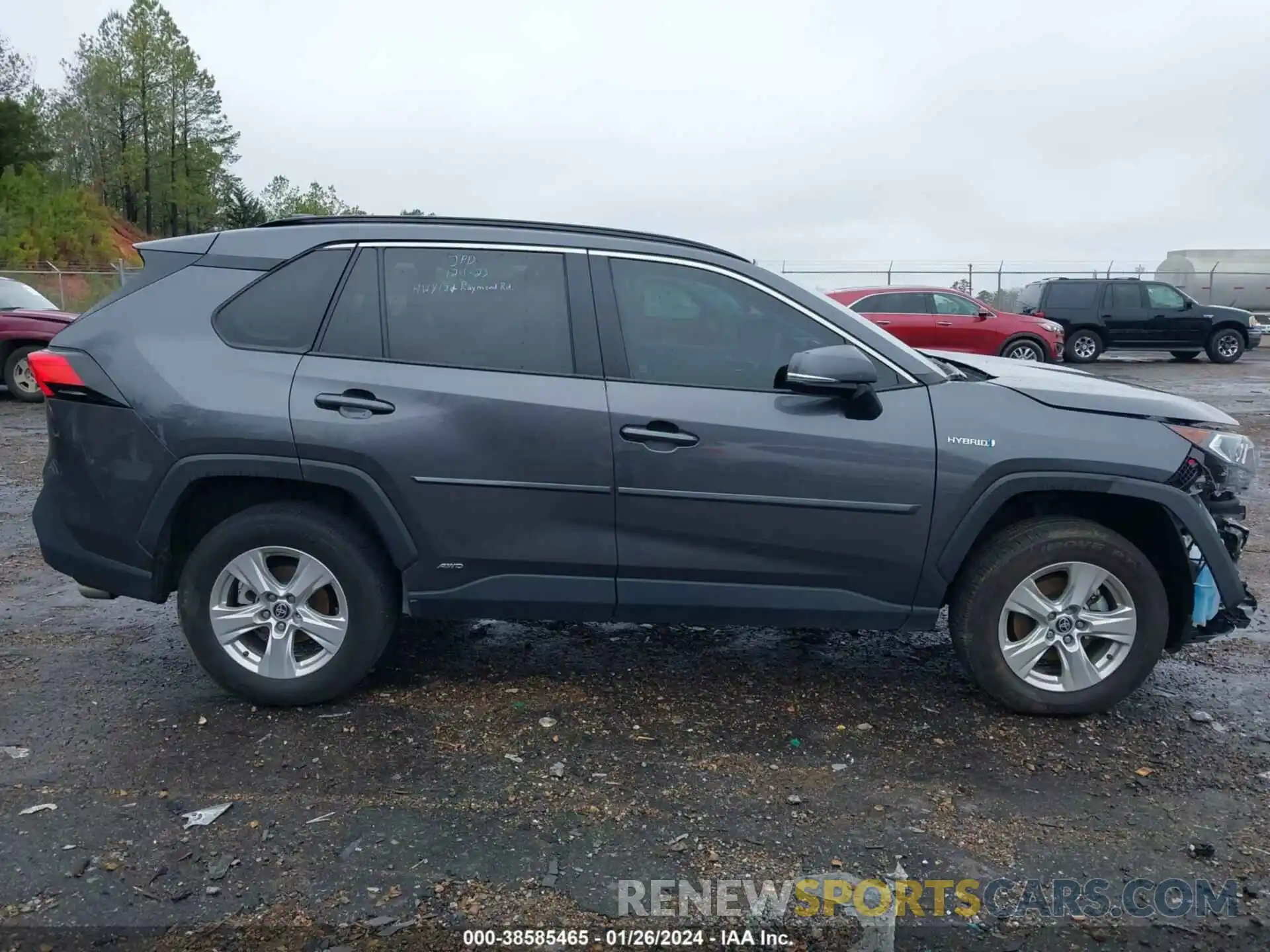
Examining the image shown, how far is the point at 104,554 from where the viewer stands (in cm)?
405

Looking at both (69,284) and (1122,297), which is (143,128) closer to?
(69,284)

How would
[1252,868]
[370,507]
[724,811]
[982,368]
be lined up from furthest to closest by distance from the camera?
[982,368] < [370,507] < [724,811] < [1252,868]

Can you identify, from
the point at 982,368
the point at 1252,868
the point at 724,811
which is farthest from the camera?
the point at 982,368

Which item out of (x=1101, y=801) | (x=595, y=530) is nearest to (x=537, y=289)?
(x=595, y=530)

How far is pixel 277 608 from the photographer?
158 inches

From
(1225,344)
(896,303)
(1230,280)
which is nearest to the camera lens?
(896,303)

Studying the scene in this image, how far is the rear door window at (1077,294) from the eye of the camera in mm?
21225

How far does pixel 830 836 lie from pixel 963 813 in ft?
1.56

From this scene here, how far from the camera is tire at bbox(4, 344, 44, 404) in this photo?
43.7ft

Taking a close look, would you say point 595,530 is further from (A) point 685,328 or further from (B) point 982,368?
(B) point 982,368

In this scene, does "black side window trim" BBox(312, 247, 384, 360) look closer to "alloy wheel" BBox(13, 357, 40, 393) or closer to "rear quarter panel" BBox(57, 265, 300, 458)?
"rear quarter panel" BBox(57, 265, 300, 458)

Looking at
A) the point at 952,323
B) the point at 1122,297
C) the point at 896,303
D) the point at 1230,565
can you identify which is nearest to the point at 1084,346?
the point at 1122,297

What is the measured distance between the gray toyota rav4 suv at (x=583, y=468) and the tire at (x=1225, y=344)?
2038cm

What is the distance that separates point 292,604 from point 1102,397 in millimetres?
3254
